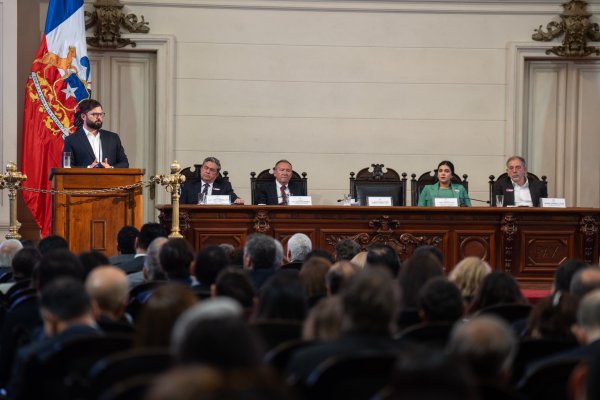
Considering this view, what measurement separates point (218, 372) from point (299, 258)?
478 cm

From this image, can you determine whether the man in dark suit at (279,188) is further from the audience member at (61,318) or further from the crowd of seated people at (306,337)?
the audience member at (61,318)

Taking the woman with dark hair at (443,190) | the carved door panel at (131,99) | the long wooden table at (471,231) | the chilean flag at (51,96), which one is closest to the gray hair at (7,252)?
the long wooden table at (471,231)

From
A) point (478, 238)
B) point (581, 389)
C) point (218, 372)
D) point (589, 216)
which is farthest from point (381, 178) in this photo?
point (218, 372)

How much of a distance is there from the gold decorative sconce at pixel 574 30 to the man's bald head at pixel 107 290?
9672 mm

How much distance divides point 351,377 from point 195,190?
7527 mm

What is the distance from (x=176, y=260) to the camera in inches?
208

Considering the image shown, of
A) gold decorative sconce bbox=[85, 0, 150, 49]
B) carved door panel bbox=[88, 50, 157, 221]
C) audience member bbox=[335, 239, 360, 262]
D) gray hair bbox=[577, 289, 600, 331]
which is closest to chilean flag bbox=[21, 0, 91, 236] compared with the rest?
gold decorative sconce bbox=[85, 0, 150, 49]

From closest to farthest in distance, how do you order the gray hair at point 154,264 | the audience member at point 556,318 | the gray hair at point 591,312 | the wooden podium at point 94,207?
the gray hair at point 591,312
the audience member at point 556,318
the gray hair at point 154,264
the wooden podium at point 94,207

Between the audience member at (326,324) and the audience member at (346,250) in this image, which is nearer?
the audience member at (326,324)

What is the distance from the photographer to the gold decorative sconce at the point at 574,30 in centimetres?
1252

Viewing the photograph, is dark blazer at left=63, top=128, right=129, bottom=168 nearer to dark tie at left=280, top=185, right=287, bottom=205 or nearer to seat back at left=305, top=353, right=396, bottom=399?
dark tie at left=280, top=185, right=287, bottom=205

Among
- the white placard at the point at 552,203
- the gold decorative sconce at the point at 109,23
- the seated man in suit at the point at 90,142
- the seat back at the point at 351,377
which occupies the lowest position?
the seat back at the point at 351,377

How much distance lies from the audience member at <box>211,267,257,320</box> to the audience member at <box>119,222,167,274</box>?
6.73ft

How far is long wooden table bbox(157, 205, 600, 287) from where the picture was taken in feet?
31.3
